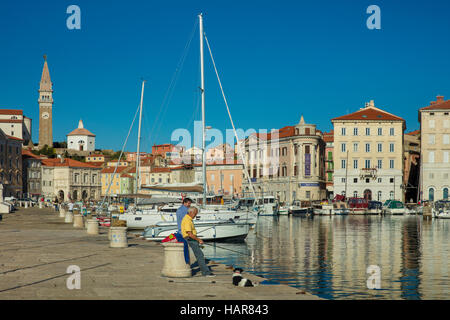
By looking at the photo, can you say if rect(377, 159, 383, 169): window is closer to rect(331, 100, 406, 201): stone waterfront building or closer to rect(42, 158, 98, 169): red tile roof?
rect(331, 100, 406, 201): stone waterfront building

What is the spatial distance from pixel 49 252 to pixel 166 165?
146759mm

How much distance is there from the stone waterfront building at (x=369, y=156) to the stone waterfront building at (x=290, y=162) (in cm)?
753

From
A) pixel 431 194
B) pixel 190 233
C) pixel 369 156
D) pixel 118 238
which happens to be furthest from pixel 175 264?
pixel 431 194

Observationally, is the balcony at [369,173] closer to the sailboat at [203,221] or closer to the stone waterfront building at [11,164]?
the sailboat at [203,221]

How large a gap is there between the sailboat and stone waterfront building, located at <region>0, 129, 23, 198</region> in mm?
91397

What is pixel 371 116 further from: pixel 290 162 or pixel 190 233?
pixel 190 233

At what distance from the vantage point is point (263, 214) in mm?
84750

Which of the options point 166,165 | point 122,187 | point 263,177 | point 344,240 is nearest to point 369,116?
point 263,177

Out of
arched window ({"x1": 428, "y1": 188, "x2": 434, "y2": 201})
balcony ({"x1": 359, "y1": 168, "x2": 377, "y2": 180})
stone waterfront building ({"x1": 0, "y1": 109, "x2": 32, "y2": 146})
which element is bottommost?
arched window ({"x1": 428, "y1": 188, "x2": 434, "y2": 201})

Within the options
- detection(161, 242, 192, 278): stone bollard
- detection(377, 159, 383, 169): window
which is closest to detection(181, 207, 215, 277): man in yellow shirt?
detection(161, 242, 192, 278): stone bollard

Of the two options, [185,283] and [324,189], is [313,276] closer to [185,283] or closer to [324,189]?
[185,283]

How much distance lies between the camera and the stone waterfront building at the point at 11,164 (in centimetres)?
13050

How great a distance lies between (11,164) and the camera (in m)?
137

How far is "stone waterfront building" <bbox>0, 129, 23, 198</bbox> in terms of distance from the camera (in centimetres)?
13050
